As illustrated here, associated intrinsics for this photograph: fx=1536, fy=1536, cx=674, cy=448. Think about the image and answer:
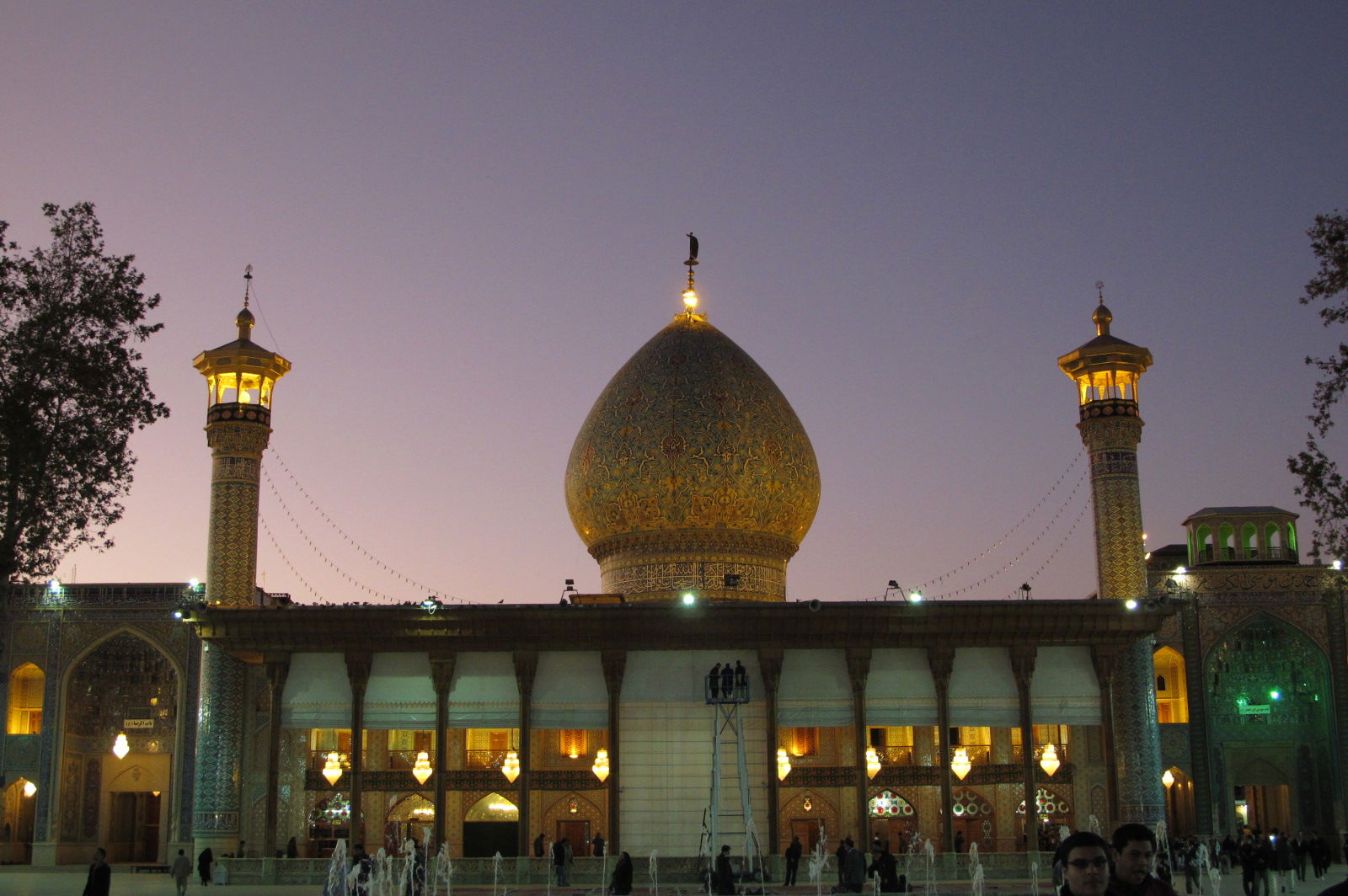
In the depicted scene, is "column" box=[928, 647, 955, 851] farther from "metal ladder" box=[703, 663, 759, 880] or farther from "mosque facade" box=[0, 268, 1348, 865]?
"metal ladder" box=[703, 663, 759, 880]

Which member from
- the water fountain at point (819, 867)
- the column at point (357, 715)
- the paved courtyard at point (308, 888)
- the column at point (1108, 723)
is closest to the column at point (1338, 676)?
the paved courtyard at point (308, 888)

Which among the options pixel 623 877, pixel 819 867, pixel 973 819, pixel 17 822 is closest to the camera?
pixel 623 877

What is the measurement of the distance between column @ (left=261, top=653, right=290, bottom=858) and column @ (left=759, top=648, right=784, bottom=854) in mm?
9501

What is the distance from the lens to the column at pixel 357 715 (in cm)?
2973

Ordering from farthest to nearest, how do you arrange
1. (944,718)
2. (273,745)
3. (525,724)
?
(944,718) < (525,724) < (273,745)

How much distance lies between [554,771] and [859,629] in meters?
6.71

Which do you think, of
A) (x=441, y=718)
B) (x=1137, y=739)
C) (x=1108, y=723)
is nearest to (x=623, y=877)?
(x=441, y=718)

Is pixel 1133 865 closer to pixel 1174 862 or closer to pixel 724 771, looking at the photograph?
pixel 724 771

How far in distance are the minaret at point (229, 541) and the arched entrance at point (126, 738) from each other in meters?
3.13

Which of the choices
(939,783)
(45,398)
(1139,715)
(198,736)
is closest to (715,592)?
(939,783)

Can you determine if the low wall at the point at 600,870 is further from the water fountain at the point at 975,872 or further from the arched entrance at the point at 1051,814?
the arched entrance at the point at 1051,814

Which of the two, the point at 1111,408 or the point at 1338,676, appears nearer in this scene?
the point at 1111,408

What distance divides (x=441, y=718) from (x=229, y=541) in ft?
21.4

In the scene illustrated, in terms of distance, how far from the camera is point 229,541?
3297cm
